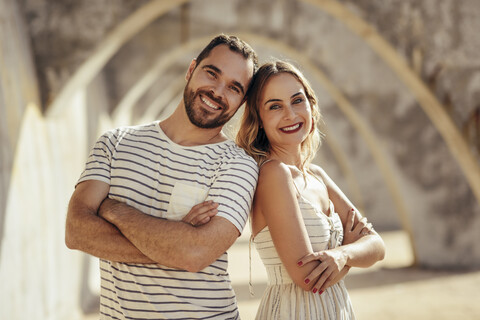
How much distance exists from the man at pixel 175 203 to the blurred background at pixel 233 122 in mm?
2600

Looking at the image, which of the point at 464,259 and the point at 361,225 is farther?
the point at 464,259

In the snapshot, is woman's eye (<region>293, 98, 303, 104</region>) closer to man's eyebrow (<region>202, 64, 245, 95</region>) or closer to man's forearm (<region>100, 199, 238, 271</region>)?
man's eyebrow (<region>202, 64, 245, 95</region>)

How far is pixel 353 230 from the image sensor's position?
2.57 meters

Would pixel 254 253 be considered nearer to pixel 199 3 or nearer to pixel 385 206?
pixel 199 3

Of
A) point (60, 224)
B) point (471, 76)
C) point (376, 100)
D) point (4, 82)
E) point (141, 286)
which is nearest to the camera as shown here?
point (141, 286)

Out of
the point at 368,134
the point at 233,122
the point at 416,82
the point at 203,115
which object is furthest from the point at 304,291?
the point at 368,134

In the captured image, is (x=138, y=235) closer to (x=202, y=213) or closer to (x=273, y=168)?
(x=202, y=213)

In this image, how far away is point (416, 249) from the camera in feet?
30.7

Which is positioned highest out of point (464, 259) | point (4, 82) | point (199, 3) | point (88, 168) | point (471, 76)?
point (199, 3)

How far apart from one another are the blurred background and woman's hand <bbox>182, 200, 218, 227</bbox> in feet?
9.58

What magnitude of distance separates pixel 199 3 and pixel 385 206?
28.2ft

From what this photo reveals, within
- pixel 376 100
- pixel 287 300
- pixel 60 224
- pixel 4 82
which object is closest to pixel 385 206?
pixel 376 100

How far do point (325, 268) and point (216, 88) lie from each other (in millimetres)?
897

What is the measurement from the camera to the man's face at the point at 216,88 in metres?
2.34
